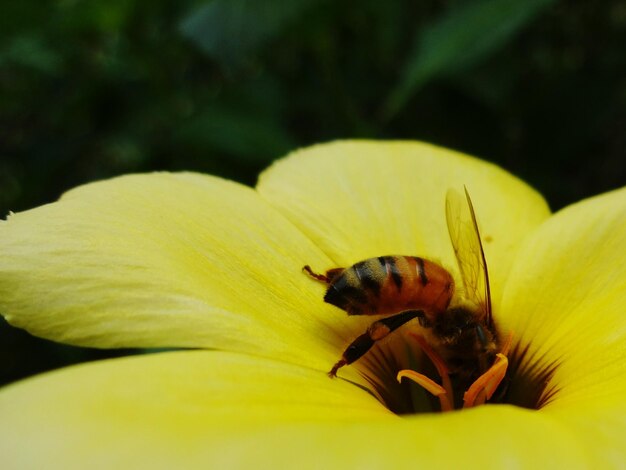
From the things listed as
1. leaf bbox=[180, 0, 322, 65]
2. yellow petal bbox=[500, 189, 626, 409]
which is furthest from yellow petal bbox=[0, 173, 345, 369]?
leaf bbox=[180, 0, 322, 65]

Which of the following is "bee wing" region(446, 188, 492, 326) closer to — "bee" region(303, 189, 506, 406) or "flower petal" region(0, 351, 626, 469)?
"bee" region(303, 189, 506, 406)

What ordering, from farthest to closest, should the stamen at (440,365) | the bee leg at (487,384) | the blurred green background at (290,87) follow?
the blurred green background at (290,87), the stamen at (440,365), the bee leg at (487,384)

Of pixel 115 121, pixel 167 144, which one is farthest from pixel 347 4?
pixel 115 121

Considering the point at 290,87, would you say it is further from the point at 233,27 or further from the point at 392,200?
the point at 392,200

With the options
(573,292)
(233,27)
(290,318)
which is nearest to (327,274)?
(290,318)

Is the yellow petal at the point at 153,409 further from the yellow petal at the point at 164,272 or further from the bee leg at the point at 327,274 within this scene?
the bee leg at the point at 327,274

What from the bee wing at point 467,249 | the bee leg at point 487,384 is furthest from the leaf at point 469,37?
the bee leg at point 487,384
